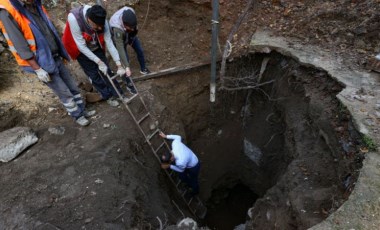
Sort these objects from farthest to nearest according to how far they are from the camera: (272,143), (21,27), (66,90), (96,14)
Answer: (272,143)
(66,90)
(96,14)
(21,27)

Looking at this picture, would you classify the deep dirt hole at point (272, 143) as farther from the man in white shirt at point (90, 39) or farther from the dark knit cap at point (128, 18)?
the dark knit cap at point (128, 18)

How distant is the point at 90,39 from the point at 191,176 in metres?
Result: 3.18

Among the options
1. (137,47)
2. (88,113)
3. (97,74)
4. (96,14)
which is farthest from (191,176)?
(96,14)

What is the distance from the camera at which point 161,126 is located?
17.6 ft

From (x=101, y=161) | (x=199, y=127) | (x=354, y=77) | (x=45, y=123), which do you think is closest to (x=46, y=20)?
(x=45, y=123)

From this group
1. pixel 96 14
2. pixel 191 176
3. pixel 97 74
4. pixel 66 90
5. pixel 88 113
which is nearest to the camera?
pixel 96 14

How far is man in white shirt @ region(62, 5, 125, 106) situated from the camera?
12.4 feet

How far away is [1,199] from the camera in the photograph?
3709 mm

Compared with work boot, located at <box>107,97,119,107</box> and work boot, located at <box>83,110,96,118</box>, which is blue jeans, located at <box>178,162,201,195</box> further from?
work boot, located at <box>83,110,96,118</box>

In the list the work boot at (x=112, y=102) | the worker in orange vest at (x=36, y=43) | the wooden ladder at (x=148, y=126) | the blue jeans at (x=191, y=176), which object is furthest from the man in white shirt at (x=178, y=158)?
the worker in orange vest at (x=36, y=43)

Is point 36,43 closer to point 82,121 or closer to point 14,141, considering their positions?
point 82,121

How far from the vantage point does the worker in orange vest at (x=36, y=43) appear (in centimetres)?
333

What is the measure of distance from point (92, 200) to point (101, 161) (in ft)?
2.07

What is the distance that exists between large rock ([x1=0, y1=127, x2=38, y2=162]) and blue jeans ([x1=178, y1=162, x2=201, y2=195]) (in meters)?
2.71
